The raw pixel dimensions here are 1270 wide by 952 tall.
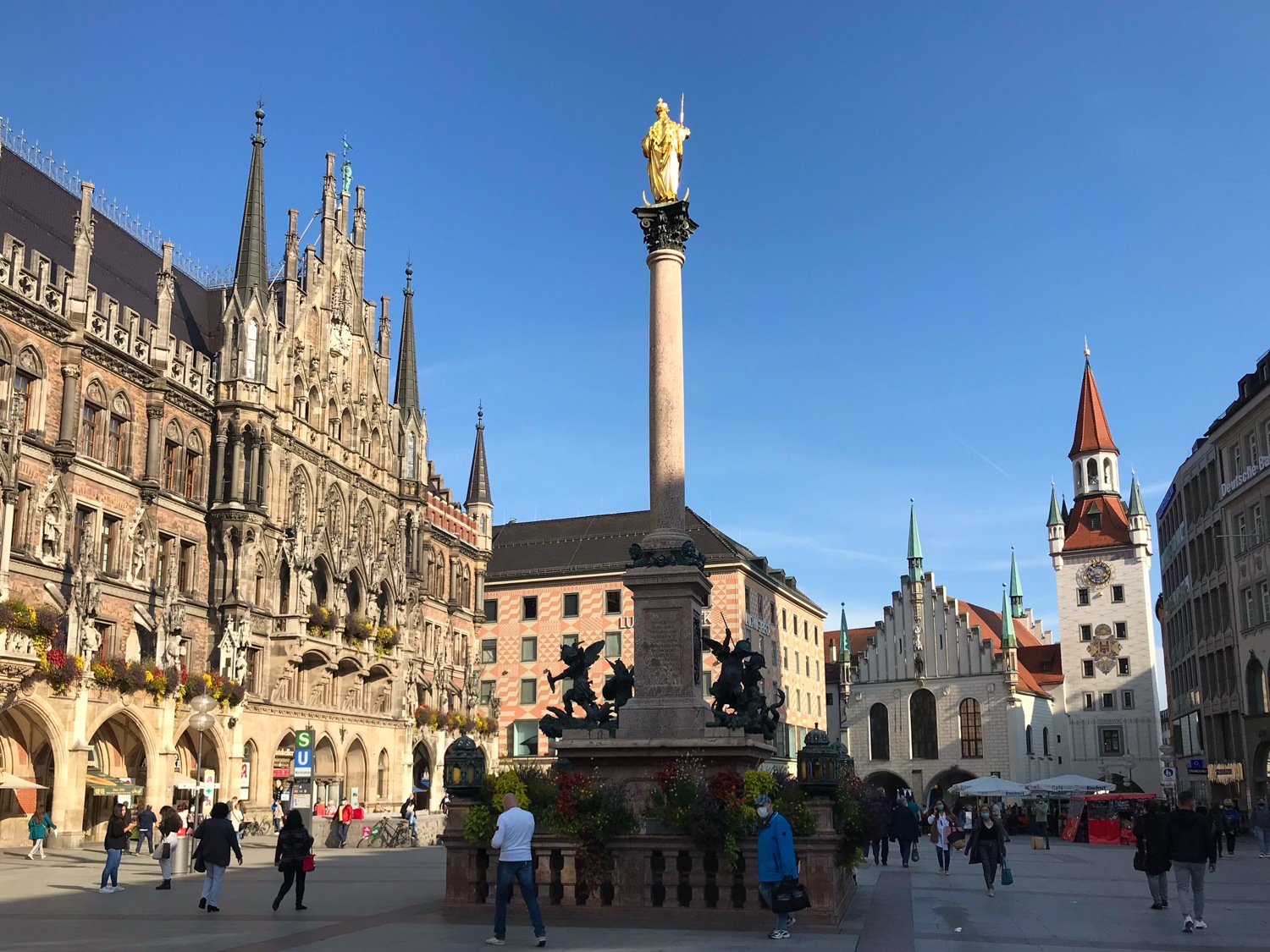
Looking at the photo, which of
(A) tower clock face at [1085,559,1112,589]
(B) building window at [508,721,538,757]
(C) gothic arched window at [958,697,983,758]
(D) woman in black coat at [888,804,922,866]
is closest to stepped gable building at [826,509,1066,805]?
(C) gothic arched window at [958,697,983,758]

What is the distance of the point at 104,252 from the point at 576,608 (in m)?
38.8

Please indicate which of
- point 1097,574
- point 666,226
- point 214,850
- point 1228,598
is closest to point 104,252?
point 666,226

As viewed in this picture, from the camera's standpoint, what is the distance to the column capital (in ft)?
76.7

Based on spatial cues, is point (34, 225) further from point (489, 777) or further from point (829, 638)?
point (829, 638)

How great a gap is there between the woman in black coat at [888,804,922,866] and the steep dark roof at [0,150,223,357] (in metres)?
28.8

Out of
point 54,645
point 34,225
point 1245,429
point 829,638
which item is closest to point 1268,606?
point 1245,429

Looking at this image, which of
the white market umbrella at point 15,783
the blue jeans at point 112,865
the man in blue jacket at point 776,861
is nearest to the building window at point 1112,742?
the white market umbrella at point 15,783

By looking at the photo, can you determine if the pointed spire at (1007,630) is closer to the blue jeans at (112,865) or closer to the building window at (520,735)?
the building window at (520,735)

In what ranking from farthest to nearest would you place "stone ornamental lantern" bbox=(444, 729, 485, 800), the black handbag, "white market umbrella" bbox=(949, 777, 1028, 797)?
"white market umbrella" bbox=(949, 777, 1028, 797) < "stone ornamental lantern" bbox=(444, 729, 485, 800) < the black handbag

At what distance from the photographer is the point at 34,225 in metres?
40.3

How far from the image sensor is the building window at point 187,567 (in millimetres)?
41969

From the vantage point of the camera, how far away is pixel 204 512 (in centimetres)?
4325

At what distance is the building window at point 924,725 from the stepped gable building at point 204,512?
146ft

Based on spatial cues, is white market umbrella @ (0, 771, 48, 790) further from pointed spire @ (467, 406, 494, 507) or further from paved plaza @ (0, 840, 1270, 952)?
pointed spire @ (467, 406, 494, 507)
